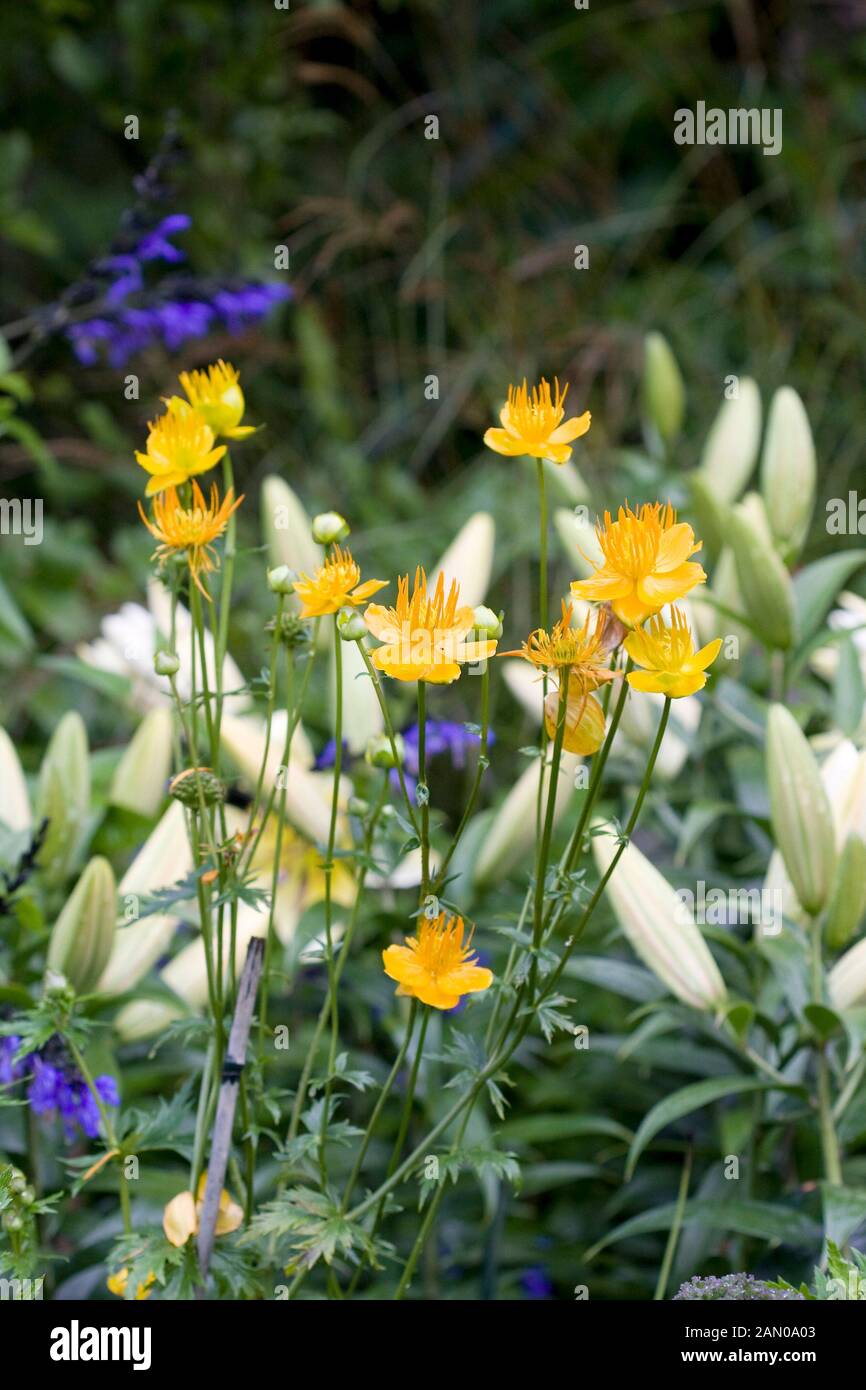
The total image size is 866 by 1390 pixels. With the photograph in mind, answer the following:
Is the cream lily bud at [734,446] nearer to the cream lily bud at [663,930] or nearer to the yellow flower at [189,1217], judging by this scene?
the cream lily bud at [663,930]

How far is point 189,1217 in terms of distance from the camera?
59 cm

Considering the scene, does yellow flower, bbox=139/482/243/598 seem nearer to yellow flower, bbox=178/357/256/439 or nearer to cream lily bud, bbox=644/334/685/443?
yellow flower, bbox=178/357/256/439

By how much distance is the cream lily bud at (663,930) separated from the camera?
2.57ft

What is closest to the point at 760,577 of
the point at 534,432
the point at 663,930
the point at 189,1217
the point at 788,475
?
the point at 788,475

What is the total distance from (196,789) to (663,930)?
314 millimetres

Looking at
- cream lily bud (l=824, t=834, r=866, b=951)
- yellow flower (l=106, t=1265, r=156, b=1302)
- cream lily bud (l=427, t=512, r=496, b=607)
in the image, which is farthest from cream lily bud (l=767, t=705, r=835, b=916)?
yellow flower (l=106, t=1265, r=156, b=1302)

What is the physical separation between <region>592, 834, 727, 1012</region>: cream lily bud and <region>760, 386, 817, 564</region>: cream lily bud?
349mm

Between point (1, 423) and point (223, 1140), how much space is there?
56 cm

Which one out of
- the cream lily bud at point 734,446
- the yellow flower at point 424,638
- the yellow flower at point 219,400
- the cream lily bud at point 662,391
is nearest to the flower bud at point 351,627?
the yellow flower at point 424,638

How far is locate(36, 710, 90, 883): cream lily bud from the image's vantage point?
868 mm

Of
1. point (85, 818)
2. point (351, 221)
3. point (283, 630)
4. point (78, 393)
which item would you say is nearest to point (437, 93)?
point (351, 221)

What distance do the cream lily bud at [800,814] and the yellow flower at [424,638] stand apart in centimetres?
31

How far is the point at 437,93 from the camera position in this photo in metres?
2.38
